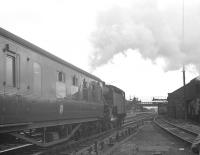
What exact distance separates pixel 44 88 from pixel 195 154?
549cm

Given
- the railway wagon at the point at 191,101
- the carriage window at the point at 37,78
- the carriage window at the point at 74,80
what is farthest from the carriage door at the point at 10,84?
the railway wagon at the point at 191,101

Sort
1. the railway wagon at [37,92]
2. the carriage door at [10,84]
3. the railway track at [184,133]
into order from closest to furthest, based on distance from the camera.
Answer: the carriage door at [10,84] < the railway wagon at [37,92] < the railway track at [184,133]

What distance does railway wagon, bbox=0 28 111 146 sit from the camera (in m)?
9.58

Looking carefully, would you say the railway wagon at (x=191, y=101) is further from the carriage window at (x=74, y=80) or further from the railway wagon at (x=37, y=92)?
the carriage window at (x=74, y=80)

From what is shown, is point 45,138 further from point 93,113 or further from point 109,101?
point 109,101

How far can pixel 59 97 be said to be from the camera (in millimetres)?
13383

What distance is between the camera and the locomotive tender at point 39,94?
31.5 feet

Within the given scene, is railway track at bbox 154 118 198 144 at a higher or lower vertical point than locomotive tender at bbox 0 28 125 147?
lower

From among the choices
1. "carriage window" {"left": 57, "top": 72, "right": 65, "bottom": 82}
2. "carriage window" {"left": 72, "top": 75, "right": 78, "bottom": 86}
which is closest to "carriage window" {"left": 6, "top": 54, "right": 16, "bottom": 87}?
→ "carriage window" {"left": 57, "top": 72, "right": 65, "bottom": 82}

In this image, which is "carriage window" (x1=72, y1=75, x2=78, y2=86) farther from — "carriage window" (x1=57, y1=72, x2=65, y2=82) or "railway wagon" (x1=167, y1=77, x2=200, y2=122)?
"railway wagon" (x1=167, y1=77, x2=200, y2=122)

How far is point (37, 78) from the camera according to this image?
11.5 m

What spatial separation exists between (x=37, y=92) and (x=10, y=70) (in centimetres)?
176

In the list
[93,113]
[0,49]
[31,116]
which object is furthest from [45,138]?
[93,113]

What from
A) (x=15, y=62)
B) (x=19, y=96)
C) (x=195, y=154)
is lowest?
(x=195, y=154)
